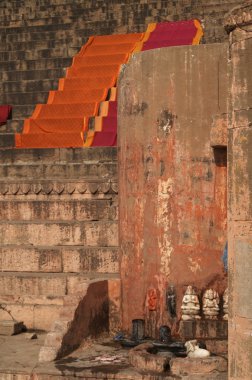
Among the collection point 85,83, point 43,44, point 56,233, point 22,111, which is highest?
point 43,44

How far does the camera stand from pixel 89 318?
915cm

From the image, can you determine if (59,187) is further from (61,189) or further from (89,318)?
(89,318)

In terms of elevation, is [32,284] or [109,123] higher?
[109,123]

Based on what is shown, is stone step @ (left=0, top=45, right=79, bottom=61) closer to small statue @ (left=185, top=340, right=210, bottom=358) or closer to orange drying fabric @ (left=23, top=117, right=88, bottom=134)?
orange drying fabric @ (left=23, top=117, right=88, bottom=134)

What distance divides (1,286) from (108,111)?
17.5ft

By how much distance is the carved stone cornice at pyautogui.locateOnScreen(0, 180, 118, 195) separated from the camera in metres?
12.5

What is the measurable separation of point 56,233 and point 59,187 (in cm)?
125

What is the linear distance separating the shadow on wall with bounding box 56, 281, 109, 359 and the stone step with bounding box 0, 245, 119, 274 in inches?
48.0

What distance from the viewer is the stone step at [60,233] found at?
37.0ft

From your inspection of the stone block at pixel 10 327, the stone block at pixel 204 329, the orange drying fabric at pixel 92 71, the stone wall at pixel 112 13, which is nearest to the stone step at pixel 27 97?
the orange drying fabric at pixel 92 71

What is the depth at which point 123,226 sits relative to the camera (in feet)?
30.6

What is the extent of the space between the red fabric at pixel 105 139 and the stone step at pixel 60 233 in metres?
3.09

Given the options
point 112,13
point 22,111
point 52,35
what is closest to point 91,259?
point 22,111

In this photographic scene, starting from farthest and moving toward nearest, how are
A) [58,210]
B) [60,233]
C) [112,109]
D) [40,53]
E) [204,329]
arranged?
[40,53], [112,109], [58,210], [60,233], [204,329]
